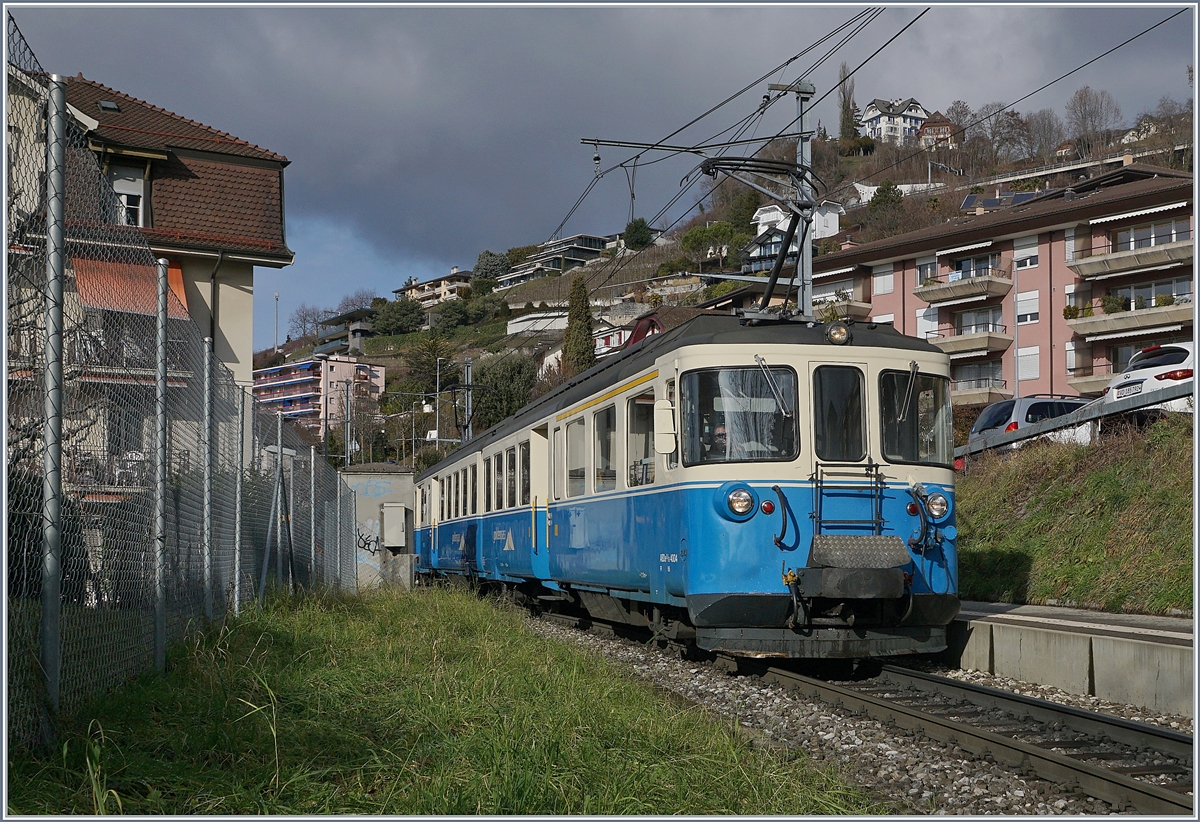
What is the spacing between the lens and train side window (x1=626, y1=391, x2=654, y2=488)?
9.76m

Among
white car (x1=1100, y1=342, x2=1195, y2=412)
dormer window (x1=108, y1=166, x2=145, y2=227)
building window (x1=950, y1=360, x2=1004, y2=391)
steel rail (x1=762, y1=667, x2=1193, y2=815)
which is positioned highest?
dormer window (x1=108, y1=166, x2=145, y2=227)

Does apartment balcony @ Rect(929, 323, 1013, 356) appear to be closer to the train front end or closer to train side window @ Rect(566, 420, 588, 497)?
train side window @ Rect(566, 420, 588, 497)

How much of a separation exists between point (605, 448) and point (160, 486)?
5.43 metres

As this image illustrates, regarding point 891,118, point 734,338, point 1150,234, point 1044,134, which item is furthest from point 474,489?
point 891,118

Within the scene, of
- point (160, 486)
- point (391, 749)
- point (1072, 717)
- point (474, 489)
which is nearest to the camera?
point (391, 749)

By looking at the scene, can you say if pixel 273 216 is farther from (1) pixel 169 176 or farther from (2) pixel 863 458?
(2) pixel 863 458

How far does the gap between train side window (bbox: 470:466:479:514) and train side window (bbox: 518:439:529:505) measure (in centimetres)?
401

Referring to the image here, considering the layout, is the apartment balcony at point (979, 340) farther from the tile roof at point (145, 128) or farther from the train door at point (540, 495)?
the train door at point (540, 495)

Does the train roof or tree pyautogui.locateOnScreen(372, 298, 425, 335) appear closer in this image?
the train roof

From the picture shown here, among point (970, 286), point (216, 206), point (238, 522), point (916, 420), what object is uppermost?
point (970, 286)

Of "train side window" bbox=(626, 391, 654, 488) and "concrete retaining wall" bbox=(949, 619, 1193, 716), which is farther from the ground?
"train side window" bbox=(626, 391, 654, 488)

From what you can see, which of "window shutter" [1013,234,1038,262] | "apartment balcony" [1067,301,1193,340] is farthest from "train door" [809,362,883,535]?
"window shutter" [1013,234,1038,262]

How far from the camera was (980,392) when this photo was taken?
1789 inches

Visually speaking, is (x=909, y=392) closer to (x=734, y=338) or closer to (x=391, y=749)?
(x=734, y=338)
